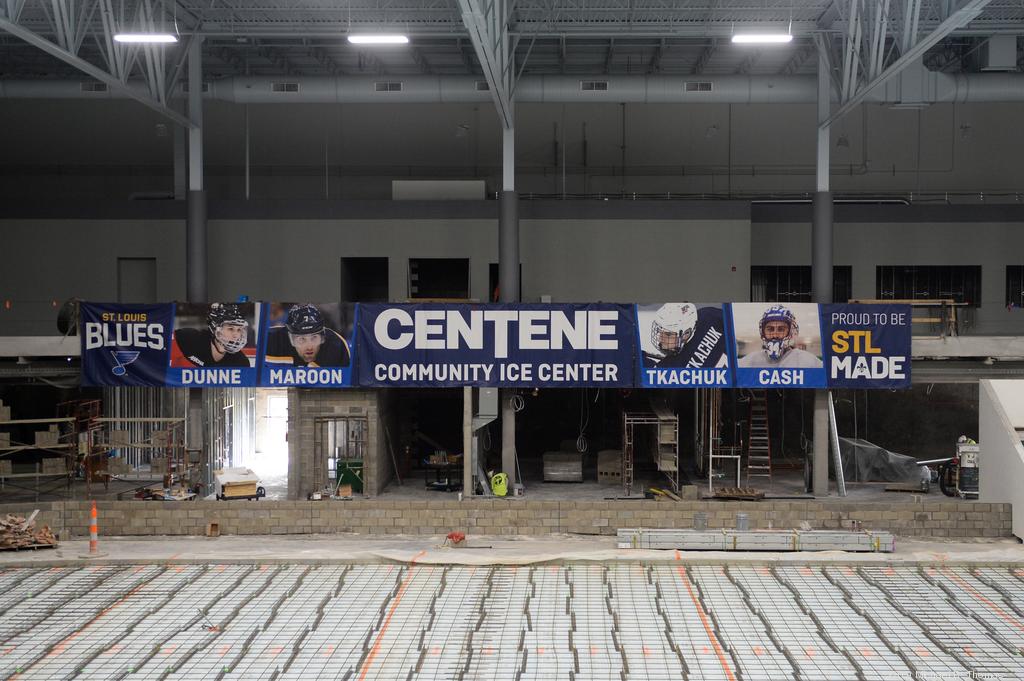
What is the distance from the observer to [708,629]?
13.2 m

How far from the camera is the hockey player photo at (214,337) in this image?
21.3 m

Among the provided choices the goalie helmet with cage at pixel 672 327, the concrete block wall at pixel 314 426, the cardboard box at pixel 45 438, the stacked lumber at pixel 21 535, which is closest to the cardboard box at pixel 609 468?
the goalie helmet with cage at pixel 672 327

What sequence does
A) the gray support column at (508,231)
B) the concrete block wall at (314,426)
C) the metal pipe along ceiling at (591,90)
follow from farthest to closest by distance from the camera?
the metal pipe along ceiling at (591,90), the gray support column at (508,231), the concrete block wall at (314,426)

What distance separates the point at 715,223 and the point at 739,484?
7077 millimetres

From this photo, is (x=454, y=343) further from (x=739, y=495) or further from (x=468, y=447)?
(x=739, y=495)

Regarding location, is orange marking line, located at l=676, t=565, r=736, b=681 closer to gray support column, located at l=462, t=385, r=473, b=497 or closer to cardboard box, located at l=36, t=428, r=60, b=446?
gray support column, located at l=462, t=385, r=473, b=497

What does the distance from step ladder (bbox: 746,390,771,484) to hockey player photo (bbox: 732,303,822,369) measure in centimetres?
238

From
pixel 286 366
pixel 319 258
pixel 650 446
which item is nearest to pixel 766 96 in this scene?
pixel 650 446

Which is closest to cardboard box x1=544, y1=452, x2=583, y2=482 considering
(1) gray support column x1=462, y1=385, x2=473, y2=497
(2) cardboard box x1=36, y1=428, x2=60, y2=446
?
(1) gray support column x1=462, y1=385, x2=473, y2=497

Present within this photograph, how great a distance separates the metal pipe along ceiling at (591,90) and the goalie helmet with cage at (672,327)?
6346 millimetres

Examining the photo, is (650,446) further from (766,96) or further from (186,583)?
(186,583)

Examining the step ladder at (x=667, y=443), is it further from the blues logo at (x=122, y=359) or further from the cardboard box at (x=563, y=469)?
the blues logo at (x=122, y=359)

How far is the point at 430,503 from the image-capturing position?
63.4 ft

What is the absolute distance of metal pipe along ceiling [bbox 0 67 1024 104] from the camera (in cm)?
2389
